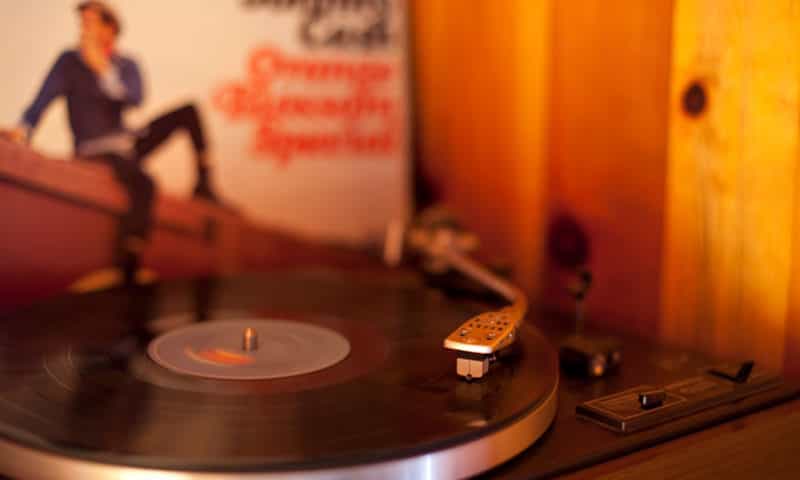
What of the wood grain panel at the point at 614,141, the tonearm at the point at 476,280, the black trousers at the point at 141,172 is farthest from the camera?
the black trousers at the point at 141,172

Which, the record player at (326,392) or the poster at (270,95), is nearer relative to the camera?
the record player at (326,392)

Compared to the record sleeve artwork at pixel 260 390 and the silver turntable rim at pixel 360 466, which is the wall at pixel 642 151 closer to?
the record sleeve artwork at pixel 260 390

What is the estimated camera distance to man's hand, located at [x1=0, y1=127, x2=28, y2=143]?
113cm

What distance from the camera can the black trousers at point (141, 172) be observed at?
48.1 inches

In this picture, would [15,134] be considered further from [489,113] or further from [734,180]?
[734,180]

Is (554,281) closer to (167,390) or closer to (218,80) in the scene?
(218,80)

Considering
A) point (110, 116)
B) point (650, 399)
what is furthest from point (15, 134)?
point (650, 399)

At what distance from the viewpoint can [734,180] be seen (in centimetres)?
99

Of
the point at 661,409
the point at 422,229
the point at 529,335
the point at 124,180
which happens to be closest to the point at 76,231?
the point at 124,180

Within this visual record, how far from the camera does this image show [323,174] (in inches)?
54.1

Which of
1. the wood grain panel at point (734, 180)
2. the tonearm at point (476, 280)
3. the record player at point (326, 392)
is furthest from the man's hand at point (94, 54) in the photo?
the wood grain panel at point (734, 180)

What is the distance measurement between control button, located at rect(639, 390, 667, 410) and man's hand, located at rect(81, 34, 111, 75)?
2.70ft

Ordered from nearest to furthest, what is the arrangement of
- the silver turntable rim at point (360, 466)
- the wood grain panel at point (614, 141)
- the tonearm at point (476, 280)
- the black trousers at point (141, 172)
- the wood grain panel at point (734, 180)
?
1. the silver turntable rim at point (360, 466)
2. the tonearm at point (476, 280)
3. the wood grain panel at point (734, 180)
4. the wood grain panel at point (614, 141)
5. the black trousers at point (141, 172)

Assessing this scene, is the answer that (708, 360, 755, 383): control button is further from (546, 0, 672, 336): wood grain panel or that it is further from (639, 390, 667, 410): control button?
(546, 0, 672, 336): wood grain panel
